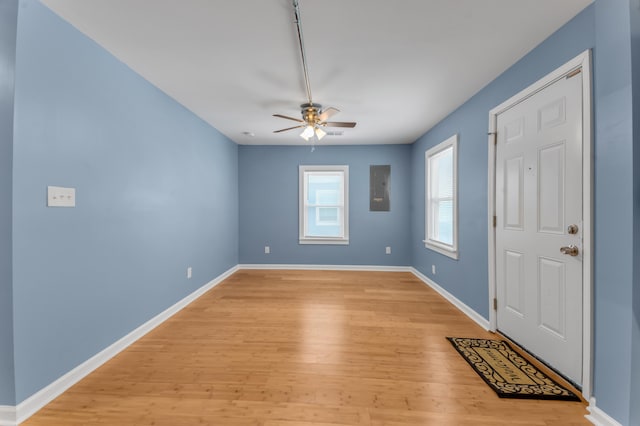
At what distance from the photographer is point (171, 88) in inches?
113

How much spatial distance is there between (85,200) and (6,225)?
50 centimetres

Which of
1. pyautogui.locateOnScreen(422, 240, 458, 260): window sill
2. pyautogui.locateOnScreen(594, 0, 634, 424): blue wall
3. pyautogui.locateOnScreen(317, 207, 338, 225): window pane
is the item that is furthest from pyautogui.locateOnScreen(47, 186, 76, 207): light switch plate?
pyautogui.locateOnScreen(317, 207, 338, 225): window pane

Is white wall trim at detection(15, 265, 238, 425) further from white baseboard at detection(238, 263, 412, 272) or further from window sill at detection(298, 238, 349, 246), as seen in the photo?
window sill at detection(298, 238, 349, 246)

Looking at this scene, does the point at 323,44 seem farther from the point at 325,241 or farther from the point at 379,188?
the point at 325,241

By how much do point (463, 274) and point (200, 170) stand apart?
377 cm

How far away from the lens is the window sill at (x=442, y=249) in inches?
137

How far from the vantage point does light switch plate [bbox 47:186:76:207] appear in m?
1.74

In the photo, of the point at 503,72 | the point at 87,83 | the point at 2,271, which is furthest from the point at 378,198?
the point at 2,271

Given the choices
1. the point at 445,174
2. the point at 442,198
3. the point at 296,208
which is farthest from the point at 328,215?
the point at 445,174

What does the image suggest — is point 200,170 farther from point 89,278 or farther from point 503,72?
point 503,72

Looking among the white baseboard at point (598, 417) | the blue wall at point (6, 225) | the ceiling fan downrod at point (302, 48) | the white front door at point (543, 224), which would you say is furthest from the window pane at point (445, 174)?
the blue wall at point (6, 225)

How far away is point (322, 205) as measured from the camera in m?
5.51

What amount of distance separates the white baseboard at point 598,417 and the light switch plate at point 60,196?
141 inches

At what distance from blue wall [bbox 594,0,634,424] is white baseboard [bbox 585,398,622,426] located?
3 cm
